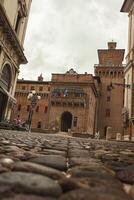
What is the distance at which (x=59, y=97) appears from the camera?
42.1 metres

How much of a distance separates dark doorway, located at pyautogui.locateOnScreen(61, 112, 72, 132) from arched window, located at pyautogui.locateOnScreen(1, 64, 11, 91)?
22.4 meters

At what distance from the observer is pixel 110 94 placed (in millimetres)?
52500

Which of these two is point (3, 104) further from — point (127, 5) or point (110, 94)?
point (110, 94)

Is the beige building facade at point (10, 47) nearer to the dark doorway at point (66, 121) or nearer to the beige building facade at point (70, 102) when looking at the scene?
the beige building facade at point (70, 102)

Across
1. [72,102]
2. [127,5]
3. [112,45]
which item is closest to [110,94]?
[112,45]

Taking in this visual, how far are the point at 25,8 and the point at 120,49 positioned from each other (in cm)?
3799

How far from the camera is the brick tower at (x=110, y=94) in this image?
166 feet

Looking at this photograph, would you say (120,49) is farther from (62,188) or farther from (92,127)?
(62,188)

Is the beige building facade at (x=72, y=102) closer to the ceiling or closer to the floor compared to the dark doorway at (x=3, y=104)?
closer to the ceiling

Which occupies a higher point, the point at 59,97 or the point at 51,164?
the point at 59,97

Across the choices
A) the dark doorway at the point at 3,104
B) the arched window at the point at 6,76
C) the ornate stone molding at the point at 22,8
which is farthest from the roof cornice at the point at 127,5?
the dark doorway at the point at 3,104

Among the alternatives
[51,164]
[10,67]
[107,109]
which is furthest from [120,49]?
[51,164]

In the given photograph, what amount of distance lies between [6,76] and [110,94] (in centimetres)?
3622

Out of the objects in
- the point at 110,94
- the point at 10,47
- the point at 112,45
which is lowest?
the point at 10,47
